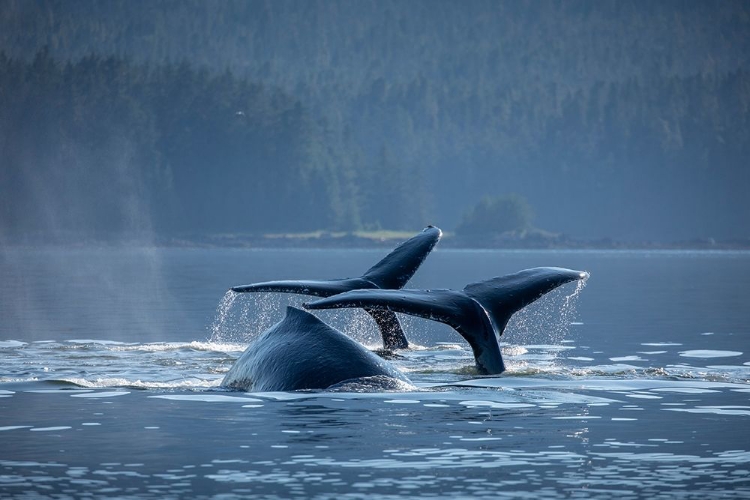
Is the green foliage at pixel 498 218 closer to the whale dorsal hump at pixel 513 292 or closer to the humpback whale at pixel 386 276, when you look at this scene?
the humpback whale at pixel 386 276

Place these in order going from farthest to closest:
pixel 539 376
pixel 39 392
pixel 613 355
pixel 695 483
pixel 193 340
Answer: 1. pixel 193 340
2. pixel 613 355
3. pixel 539 376
4. pixel 39 392
5. pixel 695 483

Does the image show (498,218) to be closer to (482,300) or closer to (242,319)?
(242,319)

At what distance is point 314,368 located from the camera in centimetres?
1905

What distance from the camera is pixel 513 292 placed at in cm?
2031

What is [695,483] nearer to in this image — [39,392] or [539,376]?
[539,376]

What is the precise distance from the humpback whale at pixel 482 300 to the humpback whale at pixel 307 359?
15.8 inches

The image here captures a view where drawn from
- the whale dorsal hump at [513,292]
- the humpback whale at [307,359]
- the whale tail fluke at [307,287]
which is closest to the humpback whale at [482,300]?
the whale dorsal hump at [513,292]

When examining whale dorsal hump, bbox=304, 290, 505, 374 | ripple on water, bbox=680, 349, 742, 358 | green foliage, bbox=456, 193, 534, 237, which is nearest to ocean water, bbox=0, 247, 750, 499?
ripple on water, bbox=680, 349, 742, 358

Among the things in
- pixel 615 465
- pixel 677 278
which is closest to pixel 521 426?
pixel 615 465

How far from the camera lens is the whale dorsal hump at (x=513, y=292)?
2012 centimetres

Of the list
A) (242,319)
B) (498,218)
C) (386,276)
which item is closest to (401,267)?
(386,276)

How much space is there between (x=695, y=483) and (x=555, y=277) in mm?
6675

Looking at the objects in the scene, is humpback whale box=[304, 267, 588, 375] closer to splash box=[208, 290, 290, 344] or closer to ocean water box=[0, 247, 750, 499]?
ocean water box=[0, 247, 750, 499]

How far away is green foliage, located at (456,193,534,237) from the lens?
195 metres
